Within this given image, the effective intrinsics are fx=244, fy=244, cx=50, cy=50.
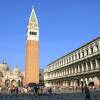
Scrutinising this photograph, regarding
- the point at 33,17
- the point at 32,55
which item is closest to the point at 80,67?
the point at 32,55

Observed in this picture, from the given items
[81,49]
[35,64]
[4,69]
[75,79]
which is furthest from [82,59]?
[4,69]

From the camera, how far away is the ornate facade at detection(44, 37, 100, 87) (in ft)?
183

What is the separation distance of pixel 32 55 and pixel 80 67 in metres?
25.3

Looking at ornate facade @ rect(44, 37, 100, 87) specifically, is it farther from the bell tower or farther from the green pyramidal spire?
the green pyramidal spire

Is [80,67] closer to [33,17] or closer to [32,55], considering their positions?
[32,55]

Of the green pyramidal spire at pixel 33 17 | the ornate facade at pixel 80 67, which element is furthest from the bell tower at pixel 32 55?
the ornate facade at pixel 80 67

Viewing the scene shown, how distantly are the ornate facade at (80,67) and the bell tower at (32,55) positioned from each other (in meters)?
8.59

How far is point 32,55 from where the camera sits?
282 feet

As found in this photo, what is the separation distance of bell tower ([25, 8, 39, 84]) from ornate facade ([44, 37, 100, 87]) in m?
8.59

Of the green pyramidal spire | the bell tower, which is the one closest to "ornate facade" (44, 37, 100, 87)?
the bell tower

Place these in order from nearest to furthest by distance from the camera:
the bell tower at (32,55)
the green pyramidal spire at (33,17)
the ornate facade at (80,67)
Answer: the ornate facade at (80,67), the bell tower at (32,55), the green pyramidal spire at (33,17)

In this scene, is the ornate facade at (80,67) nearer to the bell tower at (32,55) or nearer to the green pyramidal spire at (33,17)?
the bell tower at (32,55)

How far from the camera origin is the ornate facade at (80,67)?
55794mm

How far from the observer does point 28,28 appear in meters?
87.9
